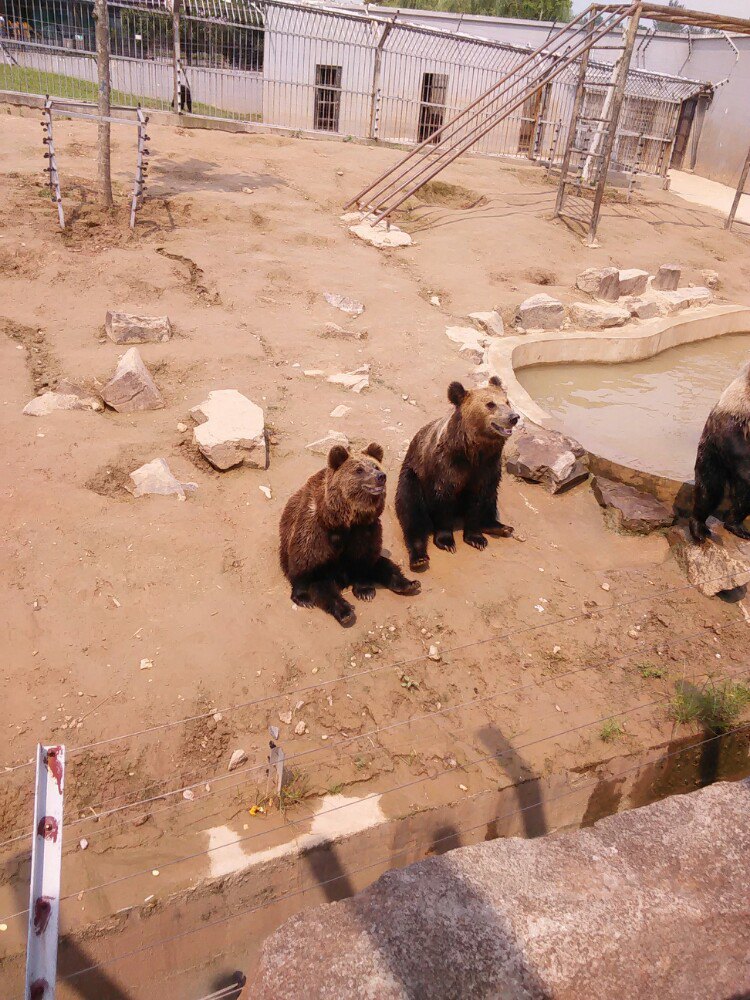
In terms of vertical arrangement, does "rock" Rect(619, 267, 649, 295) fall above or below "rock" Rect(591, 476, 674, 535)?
above

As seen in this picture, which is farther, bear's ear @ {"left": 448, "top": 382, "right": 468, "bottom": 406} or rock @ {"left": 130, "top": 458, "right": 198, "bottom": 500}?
rock @ {"left": 130, "top": 458, "right": 198, "bottom": 500}

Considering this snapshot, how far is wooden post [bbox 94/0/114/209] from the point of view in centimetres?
1013

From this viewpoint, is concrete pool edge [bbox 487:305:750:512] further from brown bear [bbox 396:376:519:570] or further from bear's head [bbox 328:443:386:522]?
bear's head [bbox 328:443:386:522]

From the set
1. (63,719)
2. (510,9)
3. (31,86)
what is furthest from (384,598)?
(510,9)

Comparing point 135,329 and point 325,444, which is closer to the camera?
point 325,444

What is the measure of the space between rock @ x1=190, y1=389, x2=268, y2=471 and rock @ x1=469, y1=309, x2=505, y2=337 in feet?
14.5

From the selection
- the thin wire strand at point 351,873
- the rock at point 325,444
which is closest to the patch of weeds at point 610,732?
the thin wire strand at point 351,873

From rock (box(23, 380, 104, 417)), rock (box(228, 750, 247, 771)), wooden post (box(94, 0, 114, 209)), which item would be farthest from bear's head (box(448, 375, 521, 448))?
wooden post (box(94, 0, 114, 209))

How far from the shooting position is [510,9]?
1801 inches

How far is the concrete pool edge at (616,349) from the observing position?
676 cm

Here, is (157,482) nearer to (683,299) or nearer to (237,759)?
(237,759)

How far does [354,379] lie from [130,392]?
8.09 feet

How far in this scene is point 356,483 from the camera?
14.9ft

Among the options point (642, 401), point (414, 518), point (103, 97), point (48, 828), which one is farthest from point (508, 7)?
point (48, 828)
